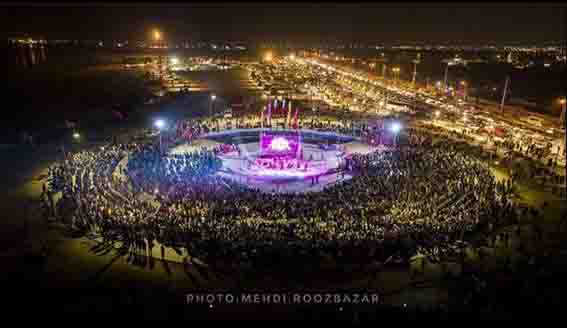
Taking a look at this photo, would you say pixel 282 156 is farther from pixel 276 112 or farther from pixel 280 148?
pixel 276 112

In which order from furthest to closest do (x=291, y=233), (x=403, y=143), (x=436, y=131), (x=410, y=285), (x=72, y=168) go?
(x=436, y=131)
(x=403, y=143)
(x=72, y=168)
(x=291, y=233)
(x=410, y=285)

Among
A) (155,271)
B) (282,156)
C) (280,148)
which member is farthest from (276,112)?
(155,271)

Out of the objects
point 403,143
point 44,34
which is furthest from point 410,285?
point 44,34

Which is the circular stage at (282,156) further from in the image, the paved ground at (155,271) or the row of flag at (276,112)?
the paved ground at (155,271)

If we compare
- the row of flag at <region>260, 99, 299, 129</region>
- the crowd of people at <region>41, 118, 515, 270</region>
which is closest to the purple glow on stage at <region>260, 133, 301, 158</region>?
the crowd of people at <region>41, 118, 515, 270</region>

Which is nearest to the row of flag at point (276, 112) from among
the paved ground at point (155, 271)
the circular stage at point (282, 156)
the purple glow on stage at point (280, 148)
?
the circular stage at point (282, 156)

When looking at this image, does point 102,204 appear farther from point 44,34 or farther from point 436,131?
point 44,34
